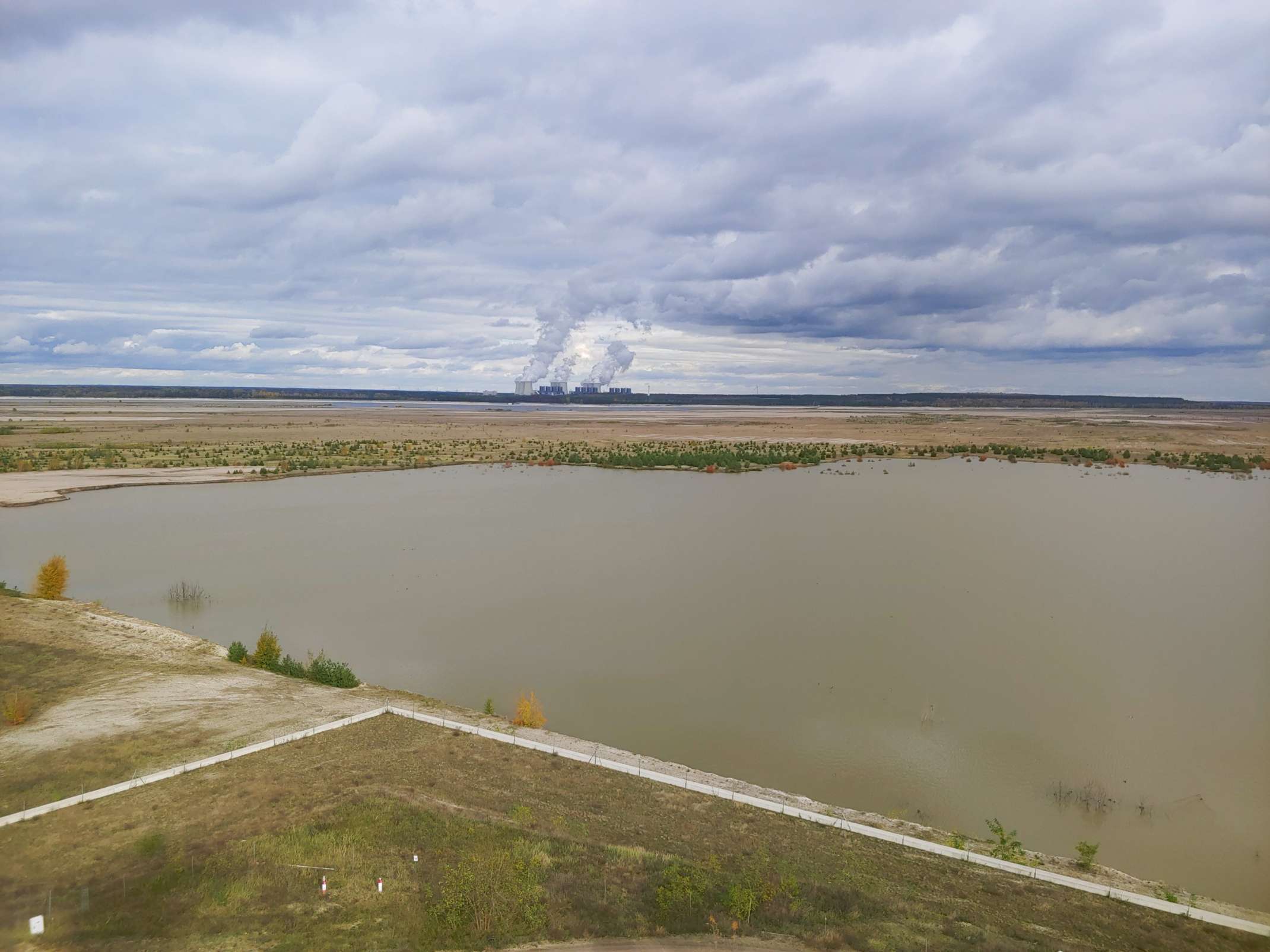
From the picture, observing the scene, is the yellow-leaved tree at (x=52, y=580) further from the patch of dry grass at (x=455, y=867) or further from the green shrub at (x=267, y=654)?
the patch of dry grass at (x=455, y=867)

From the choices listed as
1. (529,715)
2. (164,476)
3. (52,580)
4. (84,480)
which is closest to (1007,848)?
(529,715)

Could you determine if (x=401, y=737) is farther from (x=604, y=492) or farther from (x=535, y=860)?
(x=604, y=492)

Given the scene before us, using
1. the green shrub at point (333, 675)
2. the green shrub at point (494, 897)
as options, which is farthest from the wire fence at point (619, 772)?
the green shrub at point (494, 897)

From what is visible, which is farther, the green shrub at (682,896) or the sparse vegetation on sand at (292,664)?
the sparse vegetation on sand at (292,664)

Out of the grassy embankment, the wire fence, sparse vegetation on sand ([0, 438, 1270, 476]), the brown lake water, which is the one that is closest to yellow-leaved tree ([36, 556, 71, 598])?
the brown lake water

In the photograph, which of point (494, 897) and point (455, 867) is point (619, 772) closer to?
point (455, 867)

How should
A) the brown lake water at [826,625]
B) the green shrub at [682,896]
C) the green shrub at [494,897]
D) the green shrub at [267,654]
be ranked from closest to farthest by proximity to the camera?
1. the green shrub at [494,897]
2. the green shrub at [682,896]
3. the brown lake water at [826,625]
4. the green shrub at [267,654]

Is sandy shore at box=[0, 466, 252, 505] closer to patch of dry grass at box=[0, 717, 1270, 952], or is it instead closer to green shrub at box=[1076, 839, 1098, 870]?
patch of dry grass at box=[0, 717, 1270, 952]
